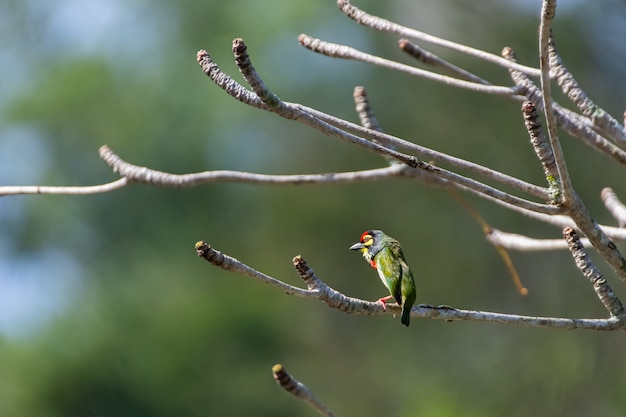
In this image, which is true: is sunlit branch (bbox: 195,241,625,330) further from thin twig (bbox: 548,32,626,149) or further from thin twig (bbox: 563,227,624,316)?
thin twig (bbox: 548,32,626,149)

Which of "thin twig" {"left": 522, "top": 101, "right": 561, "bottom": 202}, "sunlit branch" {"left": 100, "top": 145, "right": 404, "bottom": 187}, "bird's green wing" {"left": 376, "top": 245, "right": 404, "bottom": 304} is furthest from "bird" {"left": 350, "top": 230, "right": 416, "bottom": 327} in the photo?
"thin twig" {"left": 522, "top": 101, "right": 561, "bottom": 202}

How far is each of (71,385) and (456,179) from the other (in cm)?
1213

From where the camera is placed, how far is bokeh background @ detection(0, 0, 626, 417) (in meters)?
13.6

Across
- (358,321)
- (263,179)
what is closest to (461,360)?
(358,321)

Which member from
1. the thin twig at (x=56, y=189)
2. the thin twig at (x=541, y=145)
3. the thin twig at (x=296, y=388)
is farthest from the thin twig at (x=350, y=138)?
the thin twig at (x=56, y=189)

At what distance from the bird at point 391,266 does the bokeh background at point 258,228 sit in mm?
7665

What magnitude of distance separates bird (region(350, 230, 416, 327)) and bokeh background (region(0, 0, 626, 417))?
7.66 metres

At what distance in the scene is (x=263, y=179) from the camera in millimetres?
3113

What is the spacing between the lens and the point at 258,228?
67.0 ft

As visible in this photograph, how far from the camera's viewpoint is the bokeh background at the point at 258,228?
13.6 m

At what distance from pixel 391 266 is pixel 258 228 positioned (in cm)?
1694

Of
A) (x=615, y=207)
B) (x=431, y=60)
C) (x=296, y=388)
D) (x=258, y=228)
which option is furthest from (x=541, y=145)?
(x=258, y=228)

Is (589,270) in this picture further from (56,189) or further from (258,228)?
(258,228)

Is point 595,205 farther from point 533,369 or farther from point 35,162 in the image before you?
point 35,162
